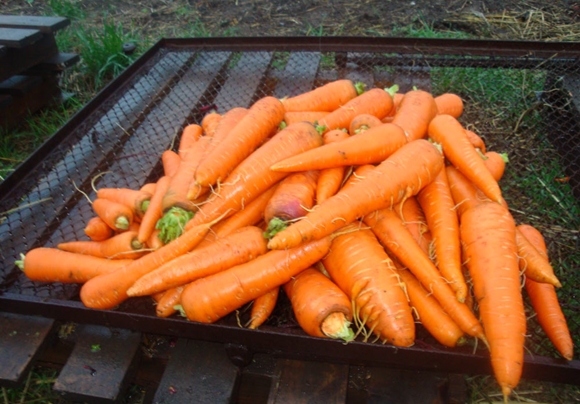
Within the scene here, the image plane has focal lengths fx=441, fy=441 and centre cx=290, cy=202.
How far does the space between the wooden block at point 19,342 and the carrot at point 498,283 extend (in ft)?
5.44

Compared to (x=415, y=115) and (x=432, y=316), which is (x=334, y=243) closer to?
(x=432, y=316)

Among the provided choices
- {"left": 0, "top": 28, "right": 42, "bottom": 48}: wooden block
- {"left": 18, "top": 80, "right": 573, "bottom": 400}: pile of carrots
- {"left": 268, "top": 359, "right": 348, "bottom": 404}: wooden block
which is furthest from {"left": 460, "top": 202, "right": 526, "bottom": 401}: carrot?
{"left": 0, "top": 28, "right": 42, "bottom": 48}: wooden block

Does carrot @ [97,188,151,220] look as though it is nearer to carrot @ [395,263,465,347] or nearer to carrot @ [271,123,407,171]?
carrot @ [271,123,407,171]

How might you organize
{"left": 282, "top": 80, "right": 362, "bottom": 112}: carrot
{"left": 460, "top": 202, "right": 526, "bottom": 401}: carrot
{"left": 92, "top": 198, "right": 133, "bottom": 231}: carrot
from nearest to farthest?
1. {"left": 460, "top": 202, "right": 526, "bottom": 401}: carrot
2. {"left": 92, "top": 198, "right": 133, "bottom": 231}: carrot
3. {"left": 282, "top": 80, "right": 362, "bottom": 112}: carrot

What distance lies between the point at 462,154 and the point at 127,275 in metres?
1.44

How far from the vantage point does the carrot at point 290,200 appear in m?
1.62

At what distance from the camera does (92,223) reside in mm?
1896

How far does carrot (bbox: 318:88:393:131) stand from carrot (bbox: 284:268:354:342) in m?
0.86

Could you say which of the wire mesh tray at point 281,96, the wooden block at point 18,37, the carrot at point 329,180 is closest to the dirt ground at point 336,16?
the wire mesh tray at point 281,96

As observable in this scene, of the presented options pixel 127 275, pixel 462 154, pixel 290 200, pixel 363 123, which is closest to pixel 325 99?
pixel 363 123

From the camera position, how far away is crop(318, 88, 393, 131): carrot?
2170mm

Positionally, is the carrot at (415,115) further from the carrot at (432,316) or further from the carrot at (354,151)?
the carrot at (432,316)

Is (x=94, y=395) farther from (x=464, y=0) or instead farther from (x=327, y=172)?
(x=464, y=0)

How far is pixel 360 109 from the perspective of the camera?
2188mm
